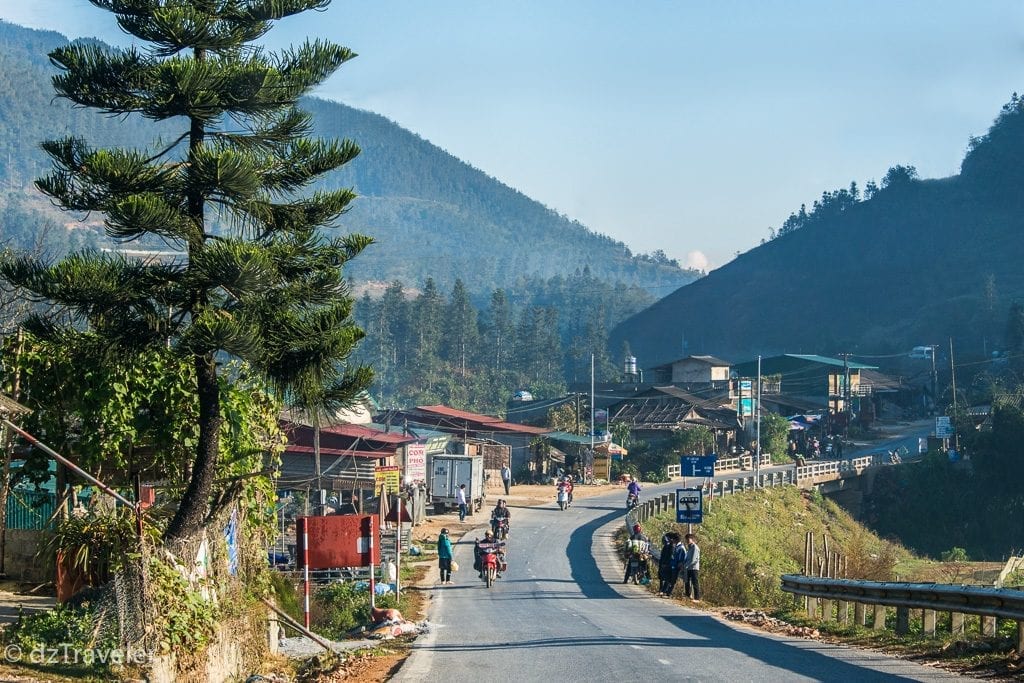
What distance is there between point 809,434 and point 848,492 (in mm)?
17878

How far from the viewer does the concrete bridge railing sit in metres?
11.9

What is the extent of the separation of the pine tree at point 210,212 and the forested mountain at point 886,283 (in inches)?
5314

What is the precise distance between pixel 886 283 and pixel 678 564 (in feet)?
503

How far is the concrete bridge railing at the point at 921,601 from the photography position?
11.9 metres

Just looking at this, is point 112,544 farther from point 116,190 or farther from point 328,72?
point 328,72

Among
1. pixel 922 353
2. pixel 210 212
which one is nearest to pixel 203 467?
pixel 210 212

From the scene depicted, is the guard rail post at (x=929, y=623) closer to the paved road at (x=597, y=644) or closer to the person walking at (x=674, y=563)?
the paved road at (x=597, y=644)

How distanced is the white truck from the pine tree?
3486cm

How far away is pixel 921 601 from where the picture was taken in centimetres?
1418

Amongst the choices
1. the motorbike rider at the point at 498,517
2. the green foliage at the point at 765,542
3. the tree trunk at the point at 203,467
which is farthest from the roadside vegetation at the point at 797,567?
the tree trunk at the point at 203,467

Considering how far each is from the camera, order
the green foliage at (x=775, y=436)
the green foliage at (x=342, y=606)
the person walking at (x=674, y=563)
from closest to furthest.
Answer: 1. the green foliage at (x=342, y=606)
2. the person walking at (x=674, y=563)
3. the green foliage at (x=775, y=436)

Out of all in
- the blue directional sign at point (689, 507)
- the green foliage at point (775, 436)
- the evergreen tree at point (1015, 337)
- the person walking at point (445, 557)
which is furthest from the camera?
the evergreen tree at point (1015, 337)

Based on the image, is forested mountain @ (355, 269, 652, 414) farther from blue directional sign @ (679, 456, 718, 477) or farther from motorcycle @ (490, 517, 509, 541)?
motorcycle @ (490, 517, 509, 541)

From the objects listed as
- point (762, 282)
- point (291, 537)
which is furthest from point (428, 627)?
point (762, 282)
